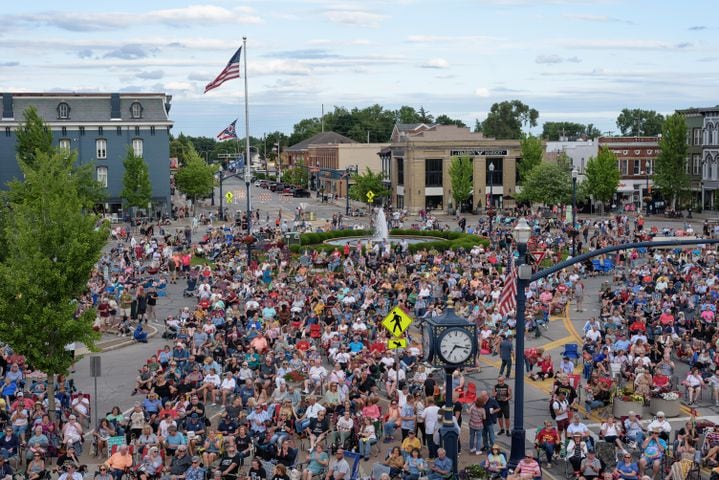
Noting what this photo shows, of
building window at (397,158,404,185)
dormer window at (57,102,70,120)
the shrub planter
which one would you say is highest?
dormer window at (57,102,70,120)

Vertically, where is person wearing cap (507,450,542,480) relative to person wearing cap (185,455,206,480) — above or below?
above

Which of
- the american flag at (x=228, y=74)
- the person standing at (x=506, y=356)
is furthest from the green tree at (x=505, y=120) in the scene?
the person standing at (x=506, y=356)

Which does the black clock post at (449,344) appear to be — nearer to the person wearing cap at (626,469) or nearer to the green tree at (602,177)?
the person wearing cap at (626,469)

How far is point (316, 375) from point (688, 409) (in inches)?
348

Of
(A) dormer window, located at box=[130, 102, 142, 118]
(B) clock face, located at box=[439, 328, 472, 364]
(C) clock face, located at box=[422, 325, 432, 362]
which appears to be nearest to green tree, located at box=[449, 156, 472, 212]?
(A) dormer window, located at box=[130, 102, 142, 118]

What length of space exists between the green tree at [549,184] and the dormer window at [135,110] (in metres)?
34.4

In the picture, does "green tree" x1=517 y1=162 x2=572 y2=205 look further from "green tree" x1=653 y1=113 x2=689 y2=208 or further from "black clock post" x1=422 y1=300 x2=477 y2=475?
"black clock post" x1=422 y1=300 x2=477 y2=475

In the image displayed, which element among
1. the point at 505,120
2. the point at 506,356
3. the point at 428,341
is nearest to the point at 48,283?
the point at 428,341

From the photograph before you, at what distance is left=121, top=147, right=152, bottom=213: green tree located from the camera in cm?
7781

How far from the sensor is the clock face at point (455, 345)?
15602 mm

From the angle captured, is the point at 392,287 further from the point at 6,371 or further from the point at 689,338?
the point at 6,371

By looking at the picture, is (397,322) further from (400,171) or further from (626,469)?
(400,171)

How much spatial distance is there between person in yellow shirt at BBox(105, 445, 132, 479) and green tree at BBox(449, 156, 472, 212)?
71.8 meters

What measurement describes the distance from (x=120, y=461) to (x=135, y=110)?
67.3m
